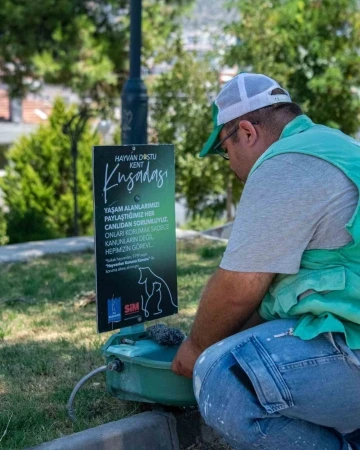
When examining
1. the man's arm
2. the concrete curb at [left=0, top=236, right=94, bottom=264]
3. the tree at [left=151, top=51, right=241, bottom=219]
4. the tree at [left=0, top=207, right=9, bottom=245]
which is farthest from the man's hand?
the tree at [left=151, top=51, right=241, bottom=219]

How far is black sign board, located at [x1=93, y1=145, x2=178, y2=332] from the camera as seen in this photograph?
3.76 meters

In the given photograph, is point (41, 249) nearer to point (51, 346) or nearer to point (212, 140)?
point (51, 346)

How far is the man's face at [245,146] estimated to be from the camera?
324 cm

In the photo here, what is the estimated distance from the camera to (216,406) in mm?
3016

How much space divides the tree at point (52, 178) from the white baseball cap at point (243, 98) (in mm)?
8043

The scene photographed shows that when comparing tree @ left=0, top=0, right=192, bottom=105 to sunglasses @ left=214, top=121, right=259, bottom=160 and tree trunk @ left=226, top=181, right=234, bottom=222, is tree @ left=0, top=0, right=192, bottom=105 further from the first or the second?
sunglasses @ left=214, top=121, right=259, bottom=160

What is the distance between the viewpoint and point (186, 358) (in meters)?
3.31

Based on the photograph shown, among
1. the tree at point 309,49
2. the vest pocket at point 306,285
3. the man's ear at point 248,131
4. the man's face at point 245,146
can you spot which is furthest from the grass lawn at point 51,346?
the tree at point 309,49

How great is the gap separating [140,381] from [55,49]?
7.78 metres

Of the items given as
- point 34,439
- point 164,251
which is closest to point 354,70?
point 164,251

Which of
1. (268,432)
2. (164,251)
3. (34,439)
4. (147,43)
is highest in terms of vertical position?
(147,43)

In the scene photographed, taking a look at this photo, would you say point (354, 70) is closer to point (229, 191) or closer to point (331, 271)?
point (229, 191)

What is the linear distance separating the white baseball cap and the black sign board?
594mm

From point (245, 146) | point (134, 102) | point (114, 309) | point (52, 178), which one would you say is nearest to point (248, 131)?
point (245, 146)
